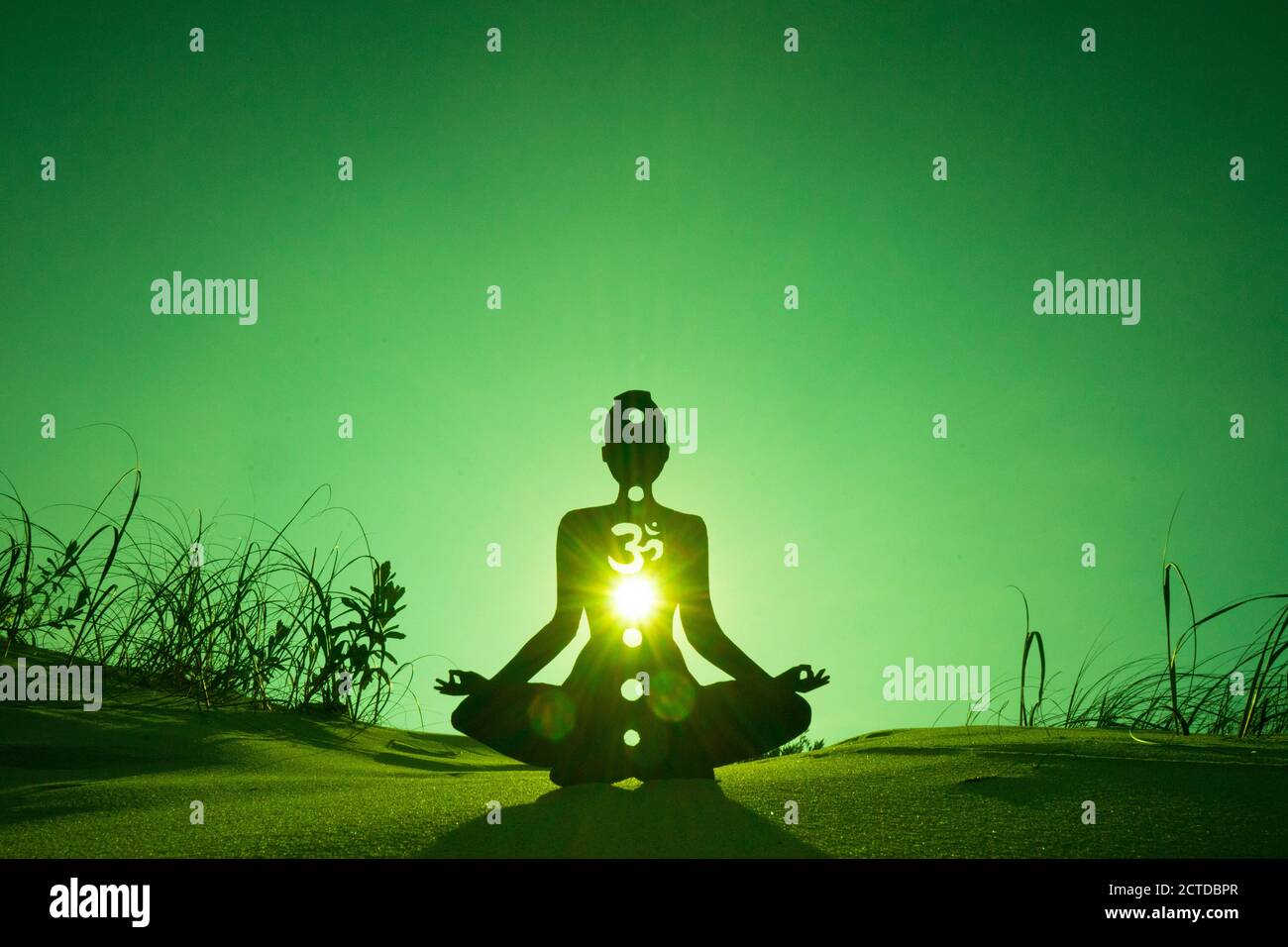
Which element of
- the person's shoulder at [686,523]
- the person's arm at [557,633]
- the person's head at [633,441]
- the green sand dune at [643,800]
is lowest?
the green sand dune at [643,800]

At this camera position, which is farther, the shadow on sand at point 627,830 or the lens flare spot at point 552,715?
the lens flare spot at point 552,715

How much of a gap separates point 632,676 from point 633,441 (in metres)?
0.94

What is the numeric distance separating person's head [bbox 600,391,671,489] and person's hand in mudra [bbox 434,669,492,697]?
964 mm

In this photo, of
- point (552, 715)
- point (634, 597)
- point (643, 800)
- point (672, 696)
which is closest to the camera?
point (643, 800)

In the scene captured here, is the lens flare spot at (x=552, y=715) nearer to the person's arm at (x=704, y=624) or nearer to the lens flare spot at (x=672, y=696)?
the lens flare spot at (x=672, y=696)

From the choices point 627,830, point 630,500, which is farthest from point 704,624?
point 627,830

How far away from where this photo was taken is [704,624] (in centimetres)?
365

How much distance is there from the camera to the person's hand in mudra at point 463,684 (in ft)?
10.8

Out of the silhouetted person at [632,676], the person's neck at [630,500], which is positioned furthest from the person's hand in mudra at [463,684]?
the person's neck at [630,500]

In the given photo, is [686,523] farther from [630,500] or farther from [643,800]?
[643,800]

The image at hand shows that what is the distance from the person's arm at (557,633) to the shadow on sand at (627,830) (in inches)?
18.3
